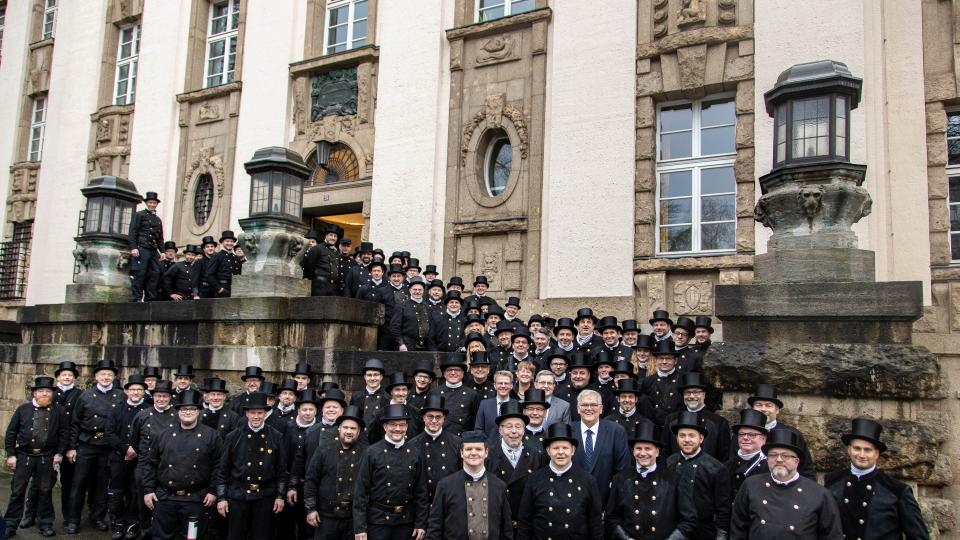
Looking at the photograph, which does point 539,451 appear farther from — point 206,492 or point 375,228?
point 375,228

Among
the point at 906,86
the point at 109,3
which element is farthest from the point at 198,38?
the point at 906,86

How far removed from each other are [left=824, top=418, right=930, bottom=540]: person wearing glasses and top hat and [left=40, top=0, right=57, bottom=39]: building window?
2502cm

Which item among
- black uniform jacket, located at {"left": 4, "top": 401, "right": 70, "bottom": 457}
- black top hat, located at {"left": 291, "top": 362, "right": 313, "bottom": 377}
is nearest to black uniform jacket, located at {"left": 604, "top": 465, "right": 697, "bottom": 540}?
black top hat, located at {"left": 291, "top": 362, "right": 313, "bottom": 377}

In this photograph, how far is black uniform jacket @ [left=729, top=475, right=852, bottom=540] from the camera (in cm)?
506

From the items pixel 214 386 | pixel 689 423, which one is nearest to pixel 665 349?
pixel 689 423

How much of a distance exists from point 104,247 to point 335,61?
6.09 m

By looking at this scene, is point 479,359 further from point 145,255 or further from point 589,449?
point 145,255

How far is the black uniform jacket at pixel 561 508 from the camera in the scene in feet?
19.0

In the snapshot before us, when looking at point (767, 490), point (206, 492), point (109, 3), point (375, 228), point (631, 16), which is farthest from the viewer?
point (109, 3)

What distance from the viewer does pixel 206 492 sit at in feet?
26.3

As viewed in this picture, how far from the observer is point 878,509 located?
5.33 meters

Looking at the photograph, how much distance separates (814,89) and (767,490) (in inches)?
141

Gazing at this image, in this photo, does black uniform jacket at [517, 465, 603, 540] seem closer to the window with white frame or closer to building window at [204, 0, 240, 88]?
the window with white frame

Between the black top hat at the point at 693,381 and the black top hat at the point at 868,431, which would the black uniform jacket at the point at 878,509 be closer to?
the black top hat at the point at 868,431
